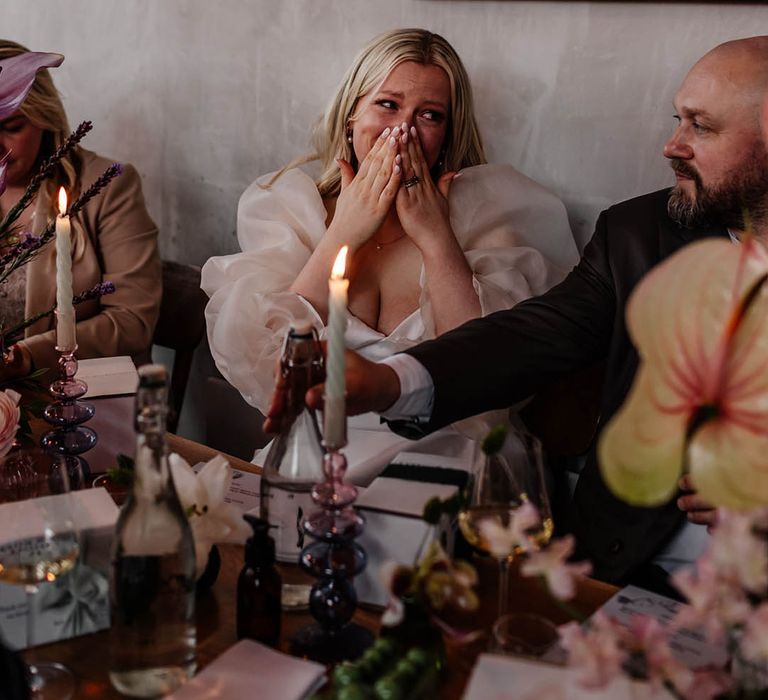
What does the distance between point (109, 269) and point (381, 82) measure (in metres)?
0.86

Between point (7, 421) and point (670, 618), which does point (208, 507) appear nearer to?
point (7, 421)

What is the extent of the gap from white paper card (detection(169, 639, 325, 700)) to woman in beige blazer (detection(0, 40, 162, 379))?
155 cm

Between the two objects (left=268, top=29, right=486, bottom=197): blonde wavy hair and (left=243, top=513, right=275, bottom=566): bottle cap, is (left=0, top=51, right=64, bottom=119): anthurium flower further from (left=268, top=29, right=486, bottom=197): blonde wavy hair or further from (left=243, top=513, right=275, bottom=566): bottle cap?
(left=268, top=29, right=486, bottom=197): blonde wavy hair

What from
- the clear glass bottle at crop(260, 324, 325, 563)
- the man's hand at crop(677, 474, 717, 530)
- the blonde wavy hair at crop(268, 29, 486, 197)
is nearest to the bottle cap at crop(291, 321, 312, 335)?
the clear glass bottle at crop(260, 324, 325, 563)

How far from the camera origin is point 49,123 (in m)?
2.38

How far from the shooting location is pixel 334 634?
3.16 ft

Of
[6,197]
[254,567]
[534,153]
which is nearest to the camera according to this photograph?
[254,567]

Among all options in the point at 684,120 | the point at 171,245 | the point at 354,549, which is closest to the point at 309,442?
the point at 354,549

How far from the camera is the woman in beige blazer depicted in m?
2.34

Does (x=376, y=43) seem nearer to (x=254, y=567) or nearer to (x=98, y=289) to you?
(x=98, y=289)

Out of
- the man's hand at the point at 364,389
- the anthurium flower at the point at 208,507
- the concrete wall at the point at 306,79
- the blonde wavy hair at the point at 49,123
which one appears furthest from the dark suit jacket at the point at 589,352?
the blonde wavy hair at the point at 49,123

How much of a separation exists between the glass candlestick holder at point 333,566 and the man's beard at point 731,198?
0.95 m

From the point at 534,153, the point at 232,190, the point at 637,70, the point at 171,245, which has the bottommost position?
the point at 171,245

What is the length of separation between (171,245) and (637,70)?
1.55 meters
